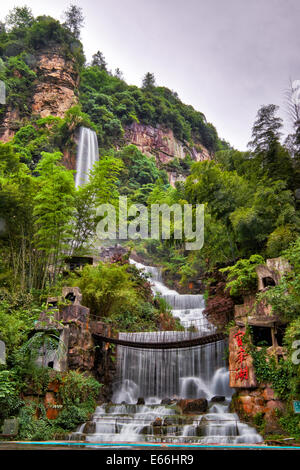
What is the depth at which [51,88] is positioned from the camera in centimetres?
3034

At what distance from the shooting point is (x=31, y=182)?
37.6 ft

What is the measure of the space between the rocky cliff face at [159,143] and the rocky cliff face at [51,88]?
753cm

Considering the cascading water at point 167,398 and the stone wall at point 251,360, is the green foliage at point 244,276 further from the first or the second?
the cascading water at point 167,398

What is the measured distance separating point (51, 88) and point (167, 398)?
27.2 meters

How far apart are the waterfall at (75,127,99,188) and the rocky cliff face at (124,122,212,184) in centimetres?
757

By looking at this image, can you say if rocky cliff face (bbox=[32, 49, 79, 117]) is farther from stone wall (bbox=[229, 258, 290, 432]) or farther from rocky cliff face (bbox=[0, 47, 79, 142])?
stone wall (bbox=[229, 258, 290, 432])

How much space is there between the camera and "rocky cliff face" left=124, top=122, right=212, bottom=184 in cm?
3728

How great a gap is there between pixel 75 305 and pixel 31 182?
4147 mm

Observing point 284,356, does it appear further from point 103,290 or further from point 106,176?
point 106,176

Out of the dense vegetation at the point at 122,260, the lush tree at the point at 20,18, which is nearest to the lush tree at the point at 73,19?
the lush tree at the point at 20,18

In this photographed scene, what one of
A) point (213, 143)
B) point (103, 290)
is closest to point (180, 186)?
point (103, 290)

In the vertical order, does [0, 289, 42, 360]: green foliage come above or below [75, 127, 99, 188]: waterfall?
below

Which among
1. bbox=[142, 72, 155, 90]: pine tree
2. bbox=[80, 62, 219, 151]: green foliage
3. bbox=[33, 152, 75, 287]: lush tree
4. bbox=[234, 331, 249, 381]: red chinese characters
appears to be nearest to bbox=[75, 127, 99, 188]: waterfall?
bbox=[80, 62, 219, 151]: green foliage

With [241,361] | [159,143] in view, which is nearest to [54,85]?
[159,143]
